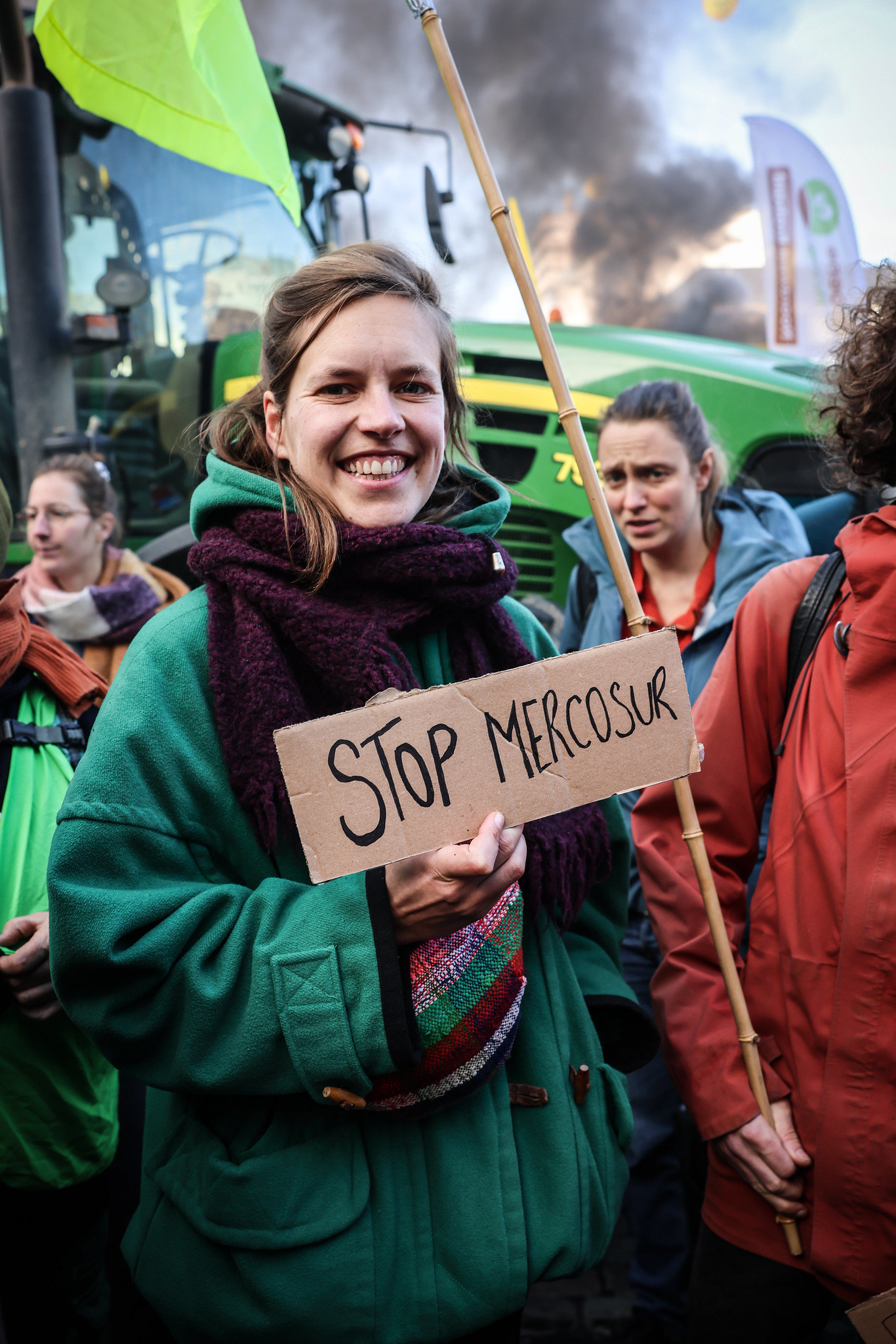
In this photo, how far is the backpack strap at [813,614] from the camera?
4.85 ft

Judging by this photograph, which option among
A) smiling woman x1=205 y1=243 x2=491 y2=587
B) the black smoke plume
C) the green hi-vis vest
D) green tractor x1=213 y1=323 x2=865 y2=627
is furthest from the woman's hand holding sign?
the black smoke plume

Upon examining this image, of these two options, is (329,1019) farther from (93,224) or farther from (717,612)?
(93,224)

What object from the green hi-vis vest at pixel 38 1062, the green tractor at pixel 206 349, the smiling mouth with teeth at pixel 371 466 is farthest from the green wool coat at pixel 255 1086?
the green tractor at pixel 206 349

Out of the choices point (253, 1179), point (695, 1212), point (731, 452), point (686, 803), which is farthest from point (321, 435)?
point (731, 452)

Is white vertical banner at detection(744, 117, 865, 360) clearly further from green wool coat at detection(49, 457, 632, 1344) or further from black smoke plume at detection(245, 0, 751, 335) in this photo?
black smoke plume at detection(245, 0, 751, 335)

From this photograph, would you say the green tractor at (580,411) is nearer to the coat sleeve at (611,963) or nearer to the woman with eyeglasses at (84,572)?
the woman with eyeglasses at (84,572)

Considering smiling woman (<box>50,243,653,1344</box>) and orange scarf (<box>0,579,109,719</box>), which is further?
orange scarf (<box>0,579,109,719</box>)

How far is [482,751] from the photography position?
106cm

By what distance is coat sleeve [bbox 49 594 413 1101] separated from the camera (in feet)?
3.62

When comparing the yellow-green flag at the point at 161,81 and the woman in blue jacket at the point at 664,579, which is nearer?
the yellow-green flag at the point at 161,81

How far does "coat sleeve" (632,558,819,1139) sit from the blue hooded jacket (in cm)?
78

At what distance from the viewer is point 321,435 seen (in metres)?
1.31

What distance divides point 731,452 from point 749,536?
6.72 ft

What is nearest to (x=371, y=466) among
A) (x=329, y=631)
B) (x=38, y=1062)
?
(x=329, y=631)
